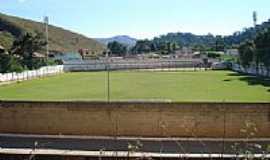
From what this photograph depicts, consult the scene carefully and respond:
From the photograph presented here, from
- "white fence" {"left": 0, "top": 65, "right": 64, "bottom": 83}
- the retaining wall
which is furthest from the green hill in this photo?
the retaining wall

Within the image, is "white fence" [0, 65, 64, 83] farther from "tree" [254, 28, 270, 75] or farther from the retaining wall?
the retaining wall

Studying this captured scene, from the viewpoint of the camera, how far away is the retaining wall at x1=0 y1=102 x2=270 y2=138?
51.8 ft

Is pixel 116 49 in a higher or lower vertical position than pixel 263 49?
higher

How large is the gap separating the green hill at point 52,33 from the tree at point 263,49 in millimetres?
71478

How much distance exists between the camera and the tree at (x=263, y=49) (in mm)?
46906

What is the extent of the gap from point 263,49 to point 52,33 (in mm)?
108438

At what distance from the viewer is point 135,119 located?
635 inches

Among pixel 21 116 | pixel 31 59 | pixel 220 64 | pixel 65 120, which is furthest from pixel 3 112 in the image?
pixel 220 64

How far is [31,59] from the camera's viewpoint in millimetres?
63812

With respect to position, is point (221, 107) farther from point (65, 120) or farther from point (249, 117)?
point (65, 120)

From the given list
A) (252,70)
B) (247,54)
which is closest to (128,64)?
(247,54)

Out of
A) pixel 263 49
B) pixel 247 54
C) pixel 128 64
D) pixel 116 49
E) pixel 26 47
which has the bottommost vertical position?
pixel 128 64

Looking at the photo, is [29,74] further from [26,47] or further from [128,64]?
[128,64]

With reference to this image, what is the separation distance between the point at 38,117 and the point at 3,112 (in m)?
1.28
